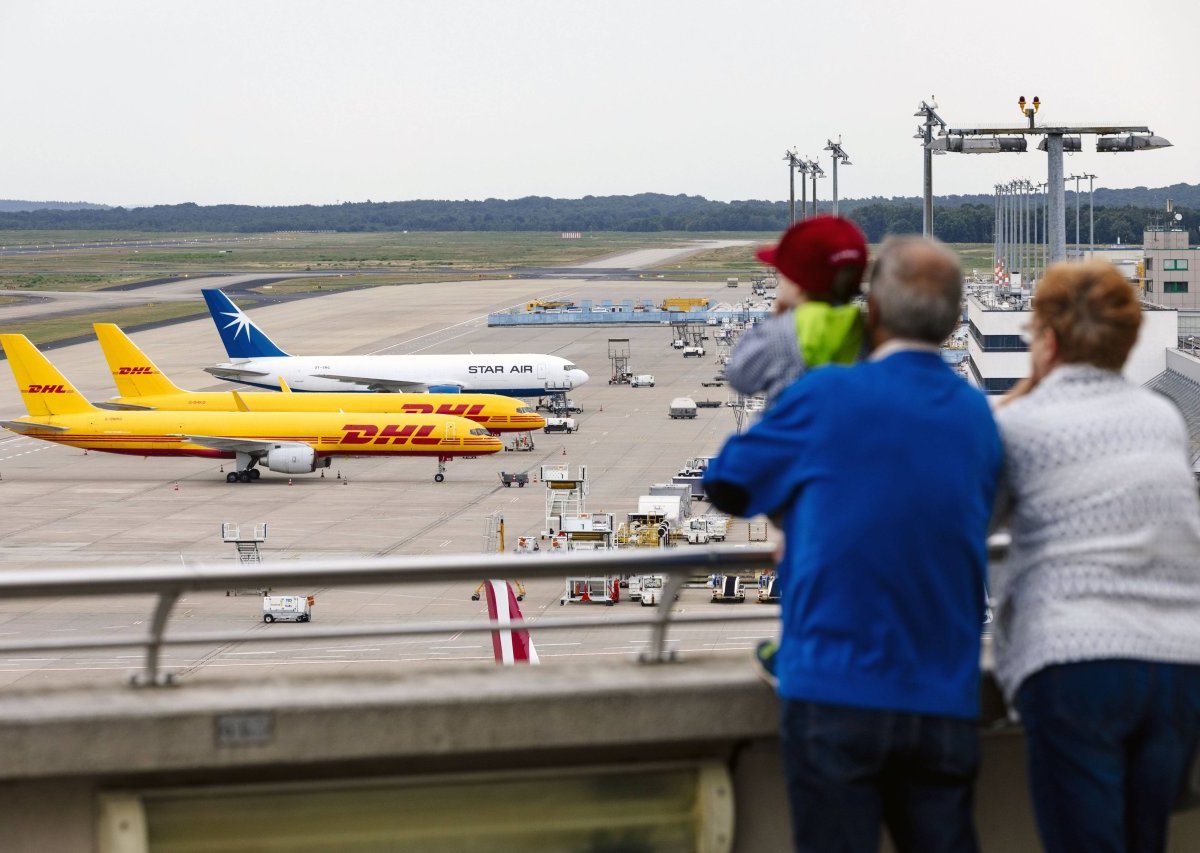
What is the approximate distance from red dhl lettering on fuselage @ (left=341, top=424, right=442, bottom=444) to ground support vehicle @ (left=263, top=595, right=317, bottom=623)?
27234 millimetres

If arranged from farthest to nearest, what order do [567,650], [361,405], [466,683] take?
[361,405] < [567,650] < [466,683]

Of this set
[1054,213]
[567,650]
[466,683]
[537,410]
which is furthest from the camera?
[537,410]

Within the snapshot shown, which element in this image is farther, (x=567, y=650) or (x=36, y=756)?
(x=567, y=650)

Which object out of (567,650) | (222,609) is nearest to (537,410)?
(222,609)

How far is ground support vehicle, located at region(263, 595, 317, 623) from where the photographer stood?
44.8m

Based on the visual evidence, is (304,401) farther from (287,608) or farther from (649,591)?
(287,608)

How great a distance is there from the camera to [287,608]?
147 feet

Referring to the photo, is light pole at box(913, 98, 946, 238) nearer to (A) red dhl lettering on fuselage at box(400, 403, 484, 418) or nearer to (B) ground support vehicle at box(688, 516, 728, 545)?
(B) ground support vehicle at box(688, 516, 728, 545)

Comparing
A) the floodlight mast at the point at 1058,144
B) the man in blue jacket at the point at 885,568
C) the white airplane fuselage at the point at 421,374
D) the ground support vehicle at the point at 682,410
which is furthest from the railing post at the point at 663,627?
the white airplane fuselage at the point at 421,374

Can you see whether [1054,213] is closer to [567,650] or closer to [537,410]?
[567,650]

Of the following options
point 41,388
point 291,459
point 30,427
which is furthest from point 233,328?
point 291,459

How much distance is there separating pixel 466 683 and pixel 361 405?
7395 cm

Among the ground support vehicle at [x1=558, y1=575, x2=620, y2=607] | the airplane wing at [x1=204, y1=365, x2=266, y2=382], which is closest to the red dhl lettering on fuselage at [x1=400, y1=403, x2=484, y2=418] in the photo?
the airplane wing at [x1=204, y1=365, x2=266, y2=382]

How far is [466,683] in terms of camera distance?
627 centimetres
